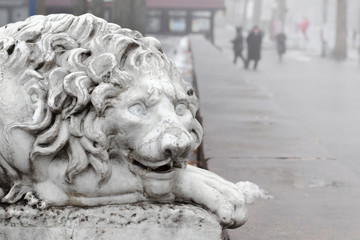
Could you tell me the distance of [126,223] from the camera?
2783 millimetres

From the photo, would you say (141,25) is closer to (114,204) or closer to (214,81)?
(214,81)

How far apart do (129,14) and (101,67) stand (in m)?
14.8

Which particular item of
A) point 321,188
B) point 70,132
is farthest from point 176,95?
point 321,188

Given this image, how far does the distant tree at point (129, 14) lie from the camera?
16.7m

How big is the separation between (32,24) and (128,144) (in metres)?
0.76

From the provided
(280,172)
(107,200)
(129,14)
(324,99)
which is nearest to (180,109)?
(107,200)

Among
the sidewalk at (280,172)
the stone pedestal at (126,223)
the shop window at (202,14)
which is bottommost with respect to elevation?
the shop window at (202,14)

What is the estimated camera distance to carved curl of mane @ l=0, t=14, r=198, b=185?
8.93 ft

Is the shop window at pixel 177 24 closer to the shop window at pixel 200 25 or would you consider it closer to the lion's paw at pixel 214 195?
the shop window at pixel 200 25

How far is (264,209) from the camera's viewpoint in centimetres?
382

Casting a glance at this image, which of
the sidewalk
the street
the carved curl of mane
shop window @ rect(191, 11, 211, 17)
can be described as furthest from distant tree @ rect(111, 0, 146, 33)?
shop window @ rect(191, 11, 211, 17)

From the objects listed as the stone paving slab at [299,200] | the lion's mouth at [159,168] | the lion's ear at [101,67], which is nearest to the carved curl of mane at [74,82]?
the lion's ear at [101,67]

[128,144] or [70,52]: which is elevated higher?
[70,52]

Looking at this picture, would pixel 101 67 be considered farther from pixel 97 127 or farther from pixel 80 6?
pixel 80 6
